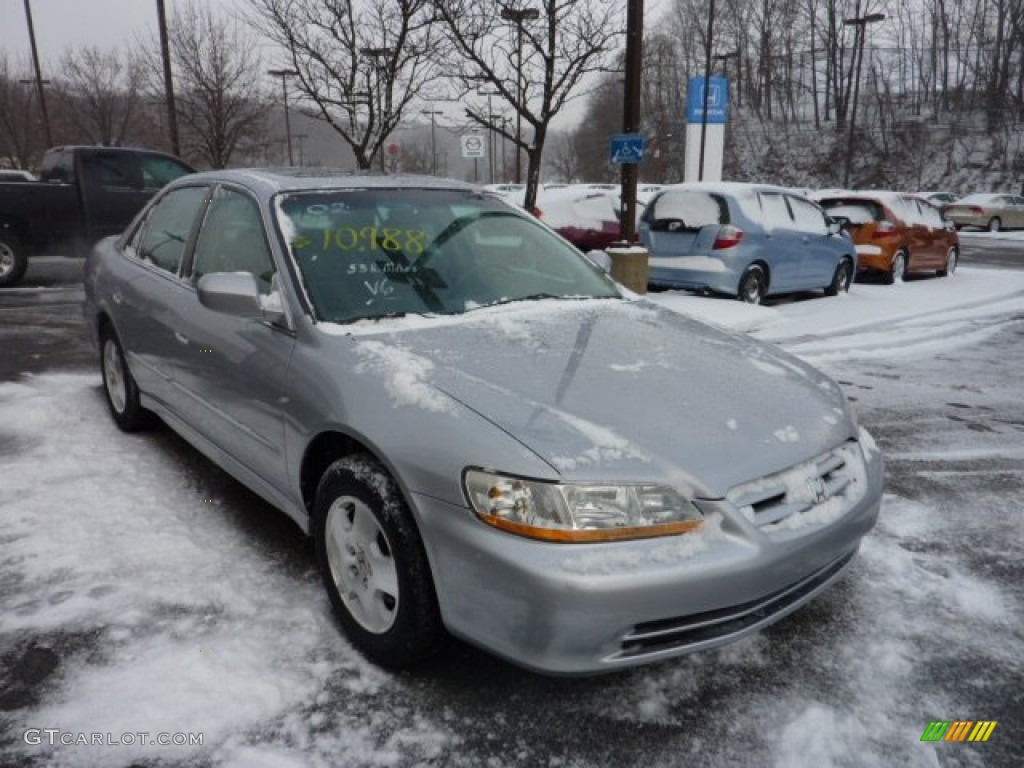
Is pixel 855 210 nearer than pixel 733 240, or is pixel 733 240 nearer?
pixel 733 240

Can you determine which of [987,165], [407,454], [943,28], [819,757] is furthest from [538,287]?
[943,28]

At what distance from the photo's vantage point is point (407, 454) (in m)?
2.25

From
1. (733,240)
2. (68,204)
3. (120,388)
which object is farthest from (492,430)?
(68,204)

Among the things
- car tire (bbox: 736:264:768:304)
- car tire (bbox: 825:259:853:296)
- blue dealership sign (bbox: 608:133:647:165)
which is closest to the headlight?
blue dealership sign (bbox: 608:133:647:165)

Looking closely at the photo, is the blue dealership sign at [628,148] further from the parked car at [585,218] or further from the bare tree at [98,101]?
the bare tree at [98,101]

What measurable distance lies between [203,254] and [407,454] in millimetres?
1991

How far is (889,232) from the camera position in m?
12.9

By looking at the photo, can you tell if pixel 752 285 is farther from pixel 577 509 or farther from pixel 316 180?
pixel 577 509

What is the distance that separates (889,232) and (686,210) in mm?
5017

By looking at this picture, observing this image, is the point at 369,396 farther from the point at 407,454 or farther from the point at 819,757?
the point at 819,757

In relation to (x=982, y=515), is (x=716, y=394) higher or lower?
higher

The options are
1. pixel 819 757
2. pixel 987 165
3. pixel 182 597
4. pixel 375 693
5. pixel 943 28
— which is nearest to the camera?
pixel 819 757

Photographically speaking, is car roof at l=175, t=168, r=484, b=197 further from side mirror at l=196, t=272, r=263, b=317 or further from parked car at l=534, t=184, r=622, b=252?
parked car at l=534, t=184, r=622, b=252

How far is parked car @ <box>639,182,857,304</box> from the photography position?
950 centimetres
